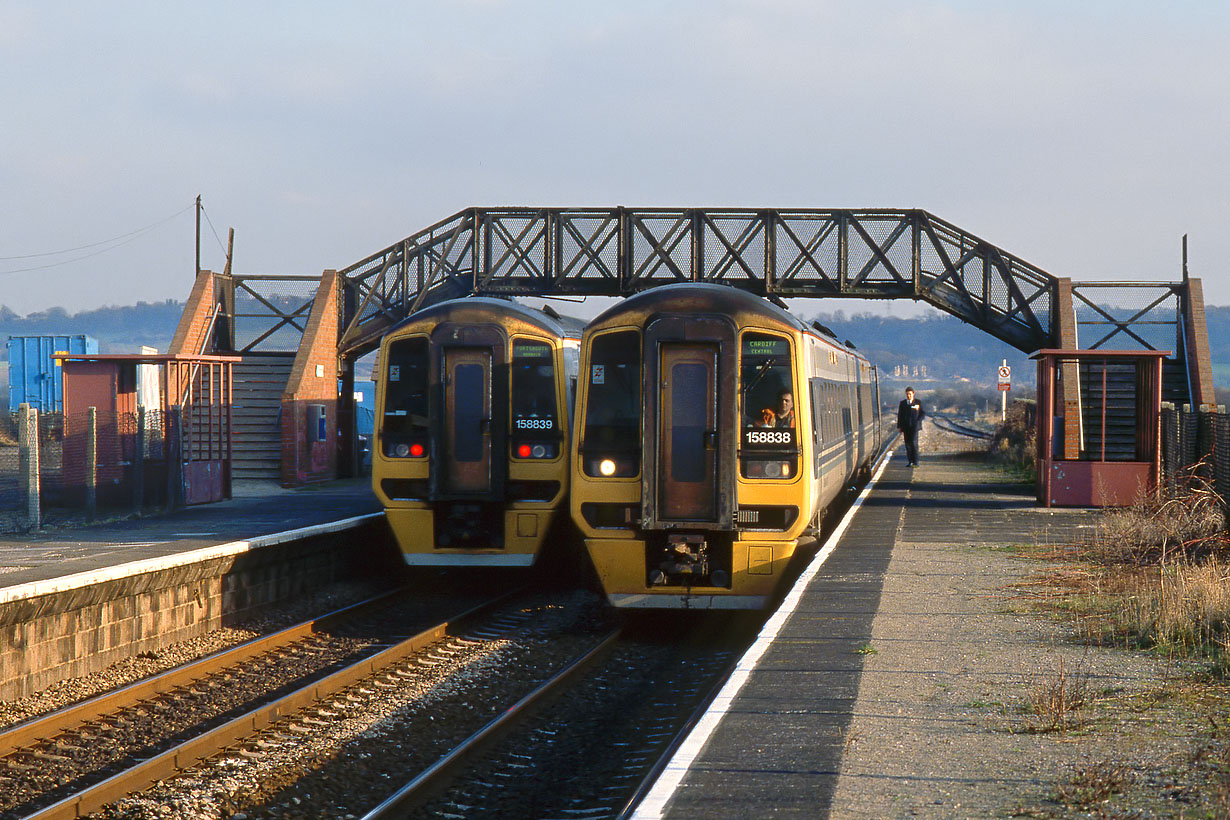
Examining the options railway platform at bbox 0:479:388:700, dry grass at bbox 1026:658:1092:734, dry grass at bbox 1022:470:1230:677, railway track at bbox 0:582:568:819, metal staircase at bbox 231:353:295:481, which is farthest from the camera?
metal staircase at bbox 231:353:295:481

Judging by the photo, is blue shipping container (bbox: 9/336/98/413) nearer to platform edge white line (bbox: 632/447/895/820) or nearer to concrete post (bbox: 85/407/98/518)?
concrete post (bbox: 85/407/98/518)

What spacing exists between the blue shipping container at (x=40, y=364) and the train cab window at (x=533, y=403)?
29.2m

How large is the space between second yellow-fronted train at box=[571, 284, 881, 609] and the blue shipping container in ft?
103

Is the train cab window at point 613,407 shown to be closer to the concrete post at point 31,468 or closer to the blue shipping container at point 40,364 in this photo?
the concrete post at point 31,468

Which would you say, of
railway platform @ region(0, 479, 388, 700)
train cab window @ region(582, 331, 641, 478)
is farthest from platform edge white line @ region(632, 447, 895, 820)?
railway platform @ region(0, 479, 388, 700)

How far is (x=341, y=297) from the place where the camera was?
2700cm

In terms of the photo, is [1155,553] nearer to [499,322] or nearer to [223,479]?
[499,322]

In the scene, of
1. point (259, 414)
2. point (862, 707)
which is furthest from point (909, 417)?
point (862, 707)

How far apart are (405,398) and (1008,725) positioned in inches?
335

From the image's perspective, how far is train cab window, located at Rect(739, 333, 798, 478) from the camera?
36.9 feet

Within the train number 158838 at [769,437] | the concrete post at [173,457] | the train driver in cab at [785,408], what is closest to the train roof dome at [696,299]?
the train driver in cab at [785,408]

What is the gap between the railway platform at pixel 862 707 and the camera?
17.0 ft

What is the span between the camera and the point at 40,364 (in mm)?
39594

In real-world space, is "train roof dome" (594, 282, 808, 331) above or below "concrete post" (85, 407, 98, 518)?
above
